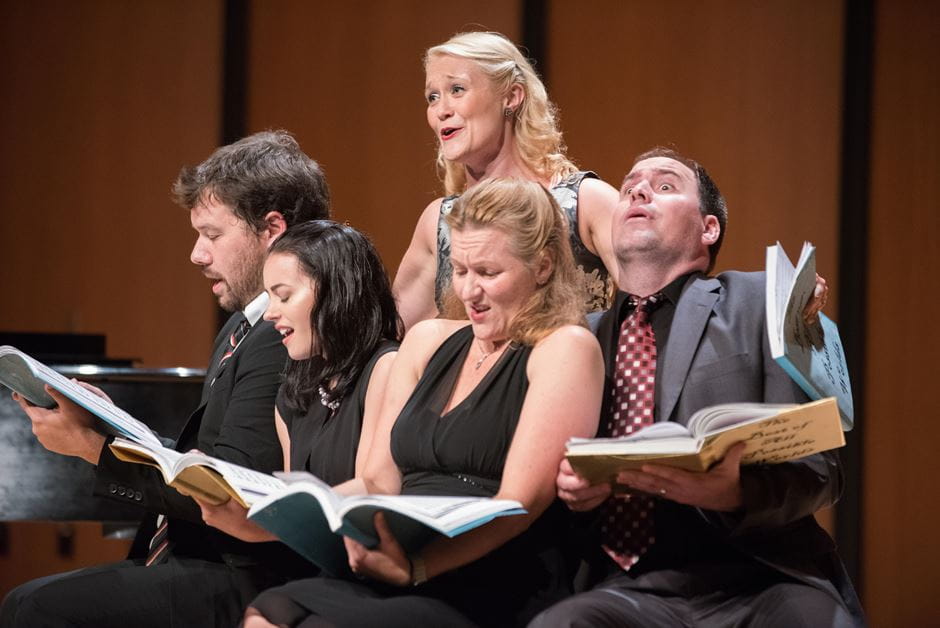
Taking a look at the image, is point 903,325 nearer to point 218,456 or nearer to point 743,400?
point 743,400

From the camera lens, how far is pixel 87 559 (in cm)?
561

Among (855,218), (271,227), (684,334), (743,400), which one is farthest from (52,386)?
(855,218)

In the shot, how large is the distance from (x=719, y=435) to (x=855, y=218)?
391 cm

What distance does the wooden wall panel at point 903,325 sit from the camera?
528 cm

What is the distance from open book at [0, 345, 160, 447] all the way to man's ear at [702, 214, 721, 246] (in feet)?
3.81

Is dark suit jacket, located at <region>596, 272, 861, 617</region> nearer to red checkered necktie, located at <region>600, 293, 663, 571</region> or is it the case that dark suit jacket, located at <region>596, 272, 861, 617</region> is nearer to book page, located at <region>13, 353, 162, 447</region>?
red checkered necktie, located at <region>600, 293, 663, 571</region>

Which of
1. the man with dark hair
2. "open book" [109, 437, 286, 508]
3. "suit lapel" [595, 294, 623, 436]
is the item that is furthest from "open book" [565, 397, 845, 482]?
the man with dark hair

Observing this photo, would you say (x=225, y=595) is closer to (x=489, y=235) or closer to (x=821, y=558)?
(x=489, y=235)

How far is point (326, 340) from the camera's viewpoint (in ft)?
8.12

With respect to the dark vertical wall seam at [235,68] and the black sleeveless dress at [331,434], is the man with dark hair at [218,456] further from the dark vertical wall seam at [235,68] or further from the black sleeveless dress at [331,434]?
the dark vertical wall seam at [235,68]

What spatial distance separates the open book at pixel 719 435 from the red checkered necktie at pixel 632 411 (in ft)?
0.85

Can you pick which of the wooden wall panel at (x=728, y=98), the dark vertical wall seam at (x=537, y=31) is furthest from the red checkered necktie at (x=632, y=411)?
the dark vertical wall seam at (x=537, y=31)

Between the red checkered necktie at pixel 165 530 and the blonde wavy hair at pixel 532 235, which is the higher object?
the blonde wavy hair at pixel 532 235

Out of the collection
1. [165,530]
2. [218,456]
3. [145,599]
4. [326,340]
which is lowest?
[145,599]
